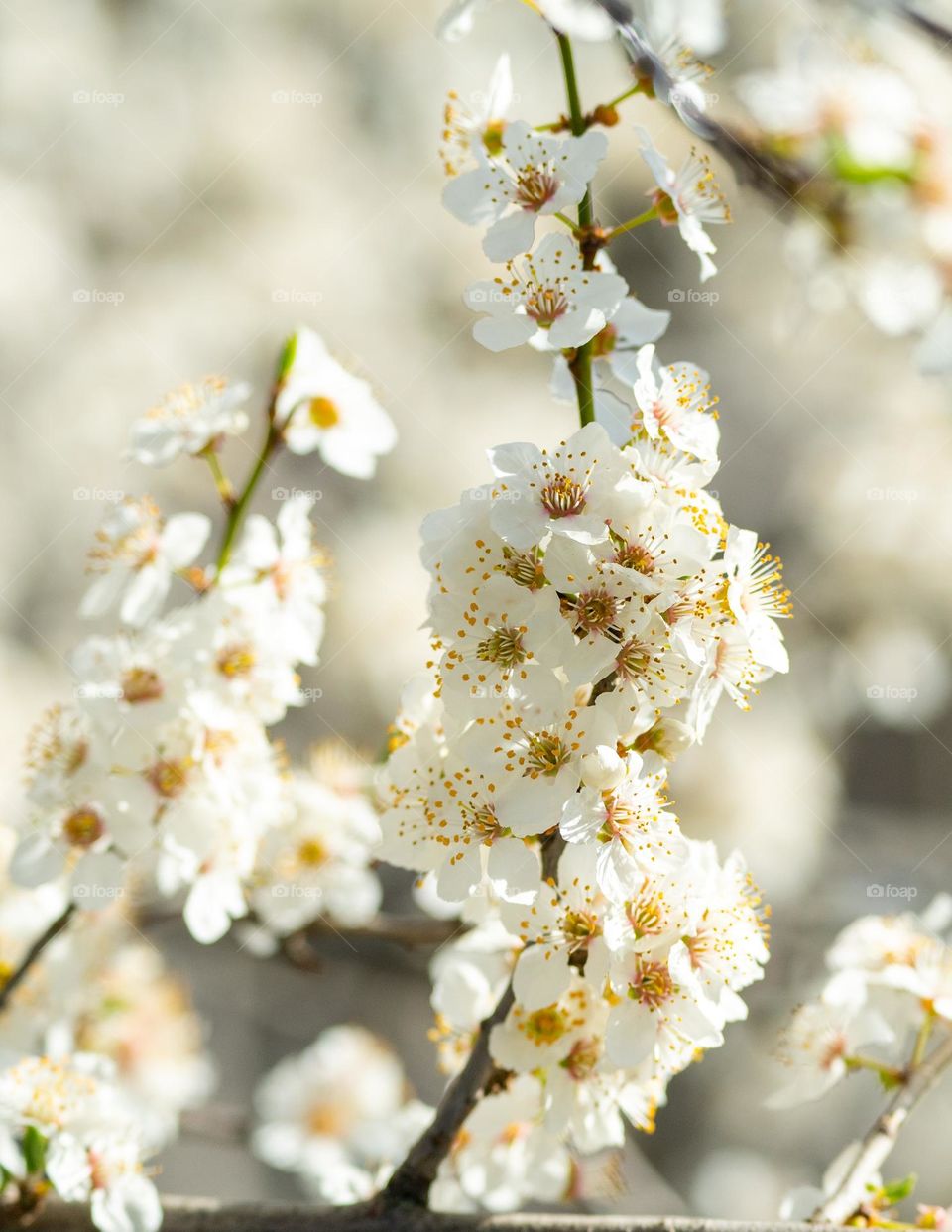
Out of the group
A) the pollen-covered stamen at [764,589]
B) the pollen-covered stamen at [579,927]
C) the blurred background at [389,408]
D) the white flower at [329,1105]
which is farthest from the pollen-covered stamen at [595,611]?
the blurred background at [389,408]

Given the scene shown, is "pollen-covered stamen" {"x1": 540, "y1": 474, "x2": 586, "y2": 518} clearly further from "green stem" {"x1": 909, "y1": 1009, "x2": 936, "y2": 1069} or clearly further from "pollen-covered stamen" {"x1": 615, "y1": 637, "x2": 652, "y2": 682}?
"green stem" {"x1": 909, "y1": 1009, "x2": 936, "y2": 1069}

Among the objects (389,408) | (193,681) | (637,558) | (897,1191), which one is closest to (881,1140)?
(897,1191)

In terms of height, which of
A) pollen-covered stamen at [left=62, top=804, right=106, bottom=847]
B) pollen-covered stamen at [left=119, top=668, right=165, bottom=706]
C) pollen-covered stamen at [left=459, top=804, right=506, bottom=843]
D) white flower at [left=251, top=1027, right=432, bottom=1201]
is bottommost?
white flower at [left=251, top=1027, right=432, bottom=1201]

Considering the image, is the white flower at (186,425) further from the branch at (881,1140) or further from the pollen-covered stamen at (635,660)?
the branch at (881,1140)

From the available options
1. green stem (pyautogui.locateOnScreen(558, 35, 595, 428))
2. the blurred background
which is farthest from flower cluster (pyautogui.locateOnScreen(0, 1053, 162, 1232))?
the blurred background

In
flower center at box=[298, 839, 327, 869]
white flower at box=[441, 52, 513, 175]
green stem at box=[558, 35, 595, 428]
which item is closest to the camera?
green stem at box=[558, 35, 595, 428]
